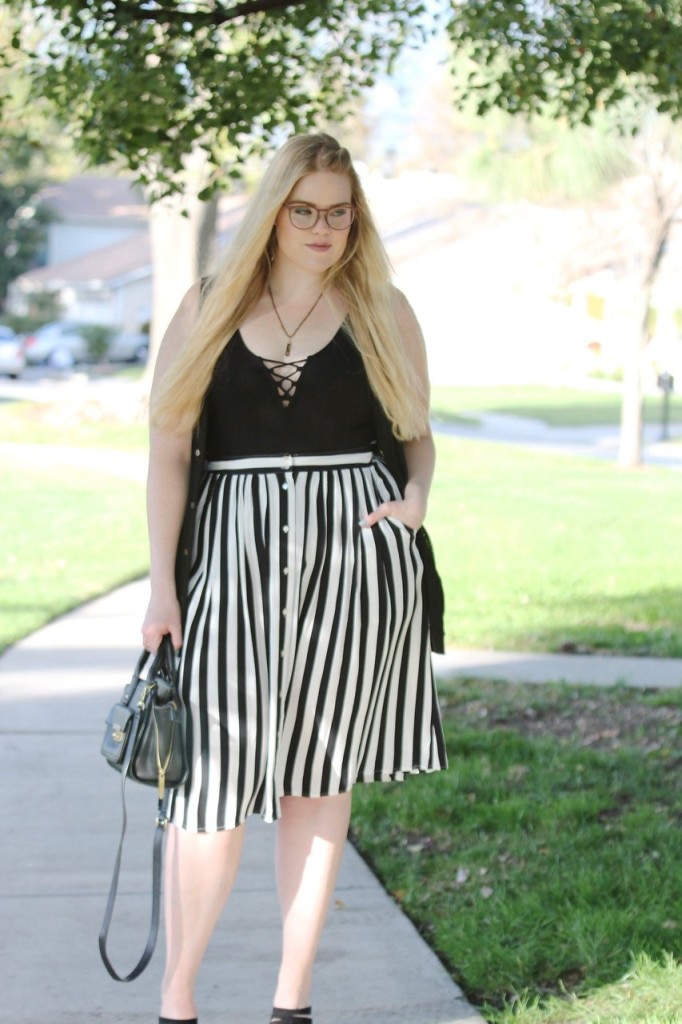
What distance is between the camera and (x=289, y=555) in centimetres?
301

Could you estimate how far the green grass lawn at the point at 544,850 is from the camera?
3.59m

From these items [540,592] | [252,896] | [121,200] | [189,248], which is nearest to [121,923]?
[252,896]

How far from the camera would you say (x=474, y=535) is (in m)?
11.2

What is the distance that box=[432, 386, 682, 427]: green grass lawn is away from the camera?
89.7 ft

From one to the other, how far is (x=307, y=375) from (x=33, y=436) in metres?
16.1

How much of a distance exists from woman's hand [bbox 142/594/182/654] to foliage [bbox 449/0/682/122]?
301 cm

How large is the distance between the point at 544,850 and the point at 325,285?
2.04 m

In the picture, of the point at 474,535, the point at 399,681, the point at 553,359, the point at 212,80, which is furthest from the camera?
the point at 553,359

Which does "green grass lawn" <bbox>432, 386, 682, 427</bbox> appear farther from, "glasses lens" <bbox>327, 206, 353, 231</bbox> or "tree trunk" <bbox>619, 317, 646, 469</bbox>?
"glasses lens" <bbox>327, 206, 353, 231</bbox>

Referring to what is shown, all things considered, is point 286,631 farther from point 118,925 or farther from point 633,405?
point 633,405

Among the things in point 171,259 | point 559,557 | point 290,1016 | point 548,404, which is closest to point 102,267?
point 548,404

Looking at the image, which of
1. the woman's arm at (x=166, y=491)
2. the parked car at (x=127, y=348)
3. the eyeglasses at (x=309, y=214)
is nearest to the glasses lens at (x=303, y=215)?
the eyeglasses at (x=309, y=214)

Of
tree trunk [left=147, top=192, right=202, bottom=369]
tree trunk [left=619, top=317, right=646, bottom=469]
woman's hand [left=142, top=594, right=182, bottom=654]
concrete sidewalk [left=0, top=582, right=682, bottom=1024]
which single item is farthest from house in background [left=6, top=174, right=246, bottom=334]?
woman's hand [left=142, top=594, right=182, bottom=654]

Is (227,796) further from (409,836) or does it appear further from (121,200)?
(121,200)
